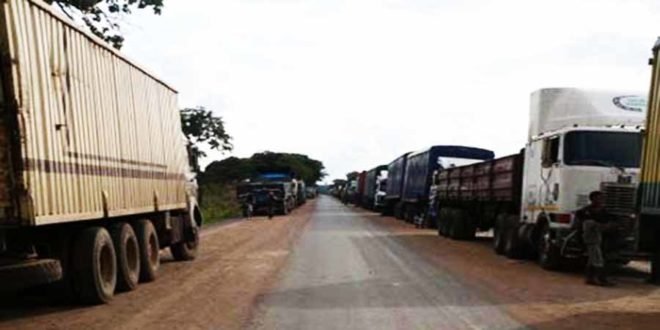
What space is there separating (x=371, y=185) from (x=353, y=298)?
54.6m

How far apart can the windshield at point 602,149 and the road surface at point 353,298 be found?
2168mm

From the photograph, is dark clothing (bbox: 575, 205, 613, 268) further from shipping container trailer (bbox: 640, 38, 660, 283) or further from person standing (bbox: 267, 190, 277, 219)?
person standing (bbox: 267, 190, 277, 219)

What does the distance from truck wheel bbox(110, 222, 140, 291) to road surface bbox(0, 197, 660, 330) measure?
30 centimetres

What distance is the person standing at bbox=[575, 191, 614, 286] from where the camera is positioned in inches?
619

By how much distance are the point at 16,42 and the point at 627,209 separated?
37.8 feet

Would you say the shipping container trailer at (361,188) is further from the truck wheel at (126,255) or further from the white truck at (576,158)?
the truck wheel at (126,255)

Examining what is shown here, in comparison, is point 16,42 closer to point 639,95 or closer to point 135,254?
point 135,254

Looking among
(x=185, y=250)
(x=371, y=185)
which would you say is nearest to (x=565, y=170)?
(x=185, y=250)

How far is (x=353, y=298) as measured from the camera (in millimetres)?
12992

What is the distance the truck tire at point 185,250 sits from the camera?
64.6 ft

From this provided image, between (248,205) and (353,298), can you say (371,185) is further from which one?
(353,298)

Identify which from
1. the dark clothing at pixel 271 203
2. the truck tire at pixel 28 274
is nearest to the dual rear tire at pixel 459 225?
the truck tire at pixel 28 274

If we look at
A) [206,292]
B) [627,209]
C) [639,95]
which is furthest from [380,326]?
[639,95]

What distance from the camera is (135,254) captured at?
1459 cm
